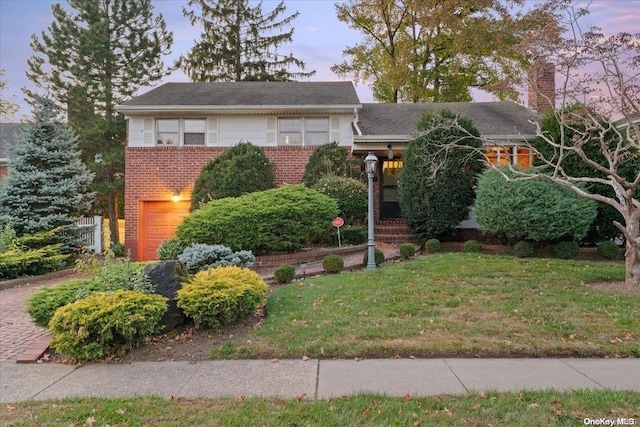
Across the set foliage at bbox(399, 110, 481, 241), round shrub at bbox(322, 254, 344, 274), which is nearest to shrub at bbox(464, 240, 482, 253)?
foliage at bbox(399, 110, 481, 241)

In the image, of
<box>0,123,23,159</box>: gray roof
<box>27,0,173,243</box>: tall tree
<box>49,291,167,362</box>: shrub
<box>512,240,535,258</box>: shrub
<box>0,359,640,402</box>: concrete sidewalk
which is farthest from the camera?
<box>0,123,23,159</box>: gray roof

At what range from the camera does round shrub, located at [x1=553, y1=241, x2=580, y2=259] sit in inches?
373

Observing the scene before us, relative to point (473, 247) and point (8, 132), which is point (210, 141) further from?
point (8, 132)

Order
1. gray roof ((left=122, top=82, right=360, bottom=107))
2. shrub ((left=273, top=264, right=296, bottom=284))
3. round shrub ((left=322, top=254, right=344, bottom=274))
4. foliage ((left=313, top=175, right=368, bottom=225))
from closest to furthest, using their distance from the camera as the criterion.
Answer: shrub ((left=273, top=264, right=296, bottom=284)), round shrub ((left=322, top=254, right=344, bottom=274)), foliage ((left=313, top=175, right=368, bottom=225)), gray roof ((left=122, top=82, right=360, bottom=107))

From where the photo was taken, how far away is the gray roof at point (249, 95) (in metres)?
14.1

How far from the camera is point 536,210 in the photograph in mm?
9023

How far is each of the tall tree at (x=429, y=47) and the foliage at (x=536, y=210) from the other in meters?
11.9

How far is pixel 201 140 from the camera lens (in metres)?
14.2

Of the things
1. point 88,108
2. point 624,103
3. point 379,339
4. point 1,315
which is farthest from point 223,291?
→ point 88,108

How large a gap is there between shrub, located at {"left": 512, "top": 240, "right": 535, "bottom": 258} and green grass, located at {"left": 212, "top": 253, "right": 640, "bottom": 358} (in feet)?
4.81

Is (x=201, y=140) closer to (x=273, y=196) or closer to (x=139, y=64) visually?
(x=273, y=196)

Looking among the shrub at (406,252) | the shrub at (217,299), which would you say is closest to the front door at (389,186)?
the shrub at (406,252)

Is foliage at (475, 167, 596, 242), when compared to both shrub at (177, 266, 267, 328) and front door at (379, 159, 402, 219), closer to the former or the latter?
front door at (379, 159, 402, 219)

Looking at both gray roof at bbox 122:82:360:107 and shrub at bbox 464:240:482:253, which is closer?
shrub at bbox 464:240:482:253
